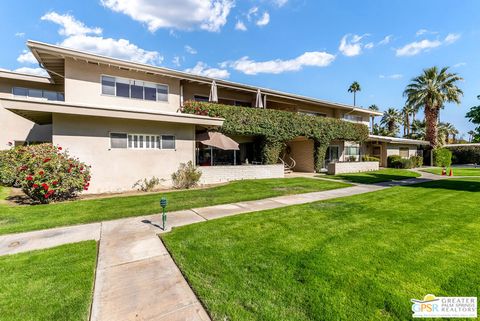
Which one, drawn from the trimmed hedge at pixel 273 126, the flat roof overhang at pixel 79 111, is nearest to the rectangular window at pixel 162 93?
the trimmed hedge at pixel 273 126

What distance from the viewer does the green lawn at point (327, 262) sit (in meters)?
3.08

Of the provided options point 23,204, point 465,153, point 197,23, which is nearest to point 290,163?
point 197,23

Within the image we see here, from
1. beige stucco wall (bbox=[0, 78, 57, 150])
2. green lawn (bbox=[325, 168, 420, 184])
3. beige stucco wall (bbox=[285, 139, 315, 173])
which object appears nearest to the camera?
beige stucco wall (bbox=[0, 78, 57, 150])

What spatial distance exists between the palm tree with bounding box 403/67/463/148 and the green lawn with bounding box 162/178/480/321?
2980cm

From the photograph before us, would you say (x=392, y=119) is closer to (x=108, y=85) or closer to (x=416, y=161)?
(x=416, y=161)

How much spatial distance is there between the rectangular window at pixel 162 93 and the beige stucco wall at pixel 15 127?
30.3ft

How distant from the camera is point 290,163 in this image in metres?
25.5

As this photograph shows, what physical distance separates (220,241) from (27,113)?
40.8ft

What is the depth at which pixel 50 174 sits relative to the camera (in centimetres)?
945

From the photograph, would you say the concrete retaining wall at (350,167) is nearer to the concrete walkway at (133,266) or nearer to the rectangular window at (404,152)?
the rectangular window at (404,152)

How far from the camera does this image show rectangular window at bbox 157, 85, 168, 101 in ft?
50.8

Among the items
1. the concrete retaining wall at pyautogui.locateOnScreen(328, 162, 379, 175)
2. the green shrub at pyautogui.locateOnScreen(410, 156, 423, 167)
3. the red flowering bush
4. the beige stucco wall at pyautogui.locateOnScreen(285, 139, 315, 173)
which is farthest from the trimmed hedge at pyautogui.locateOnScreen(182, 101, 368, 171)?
the green shrub at pyautogui.locateOnScreen(410, 156, 423, 167)

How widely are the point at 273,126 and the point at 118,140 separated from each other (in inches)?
468

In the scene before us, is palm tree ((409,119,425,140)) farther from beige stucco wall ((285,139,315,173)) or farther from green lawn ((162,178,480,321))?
green lawn ((162,178,480,321))
